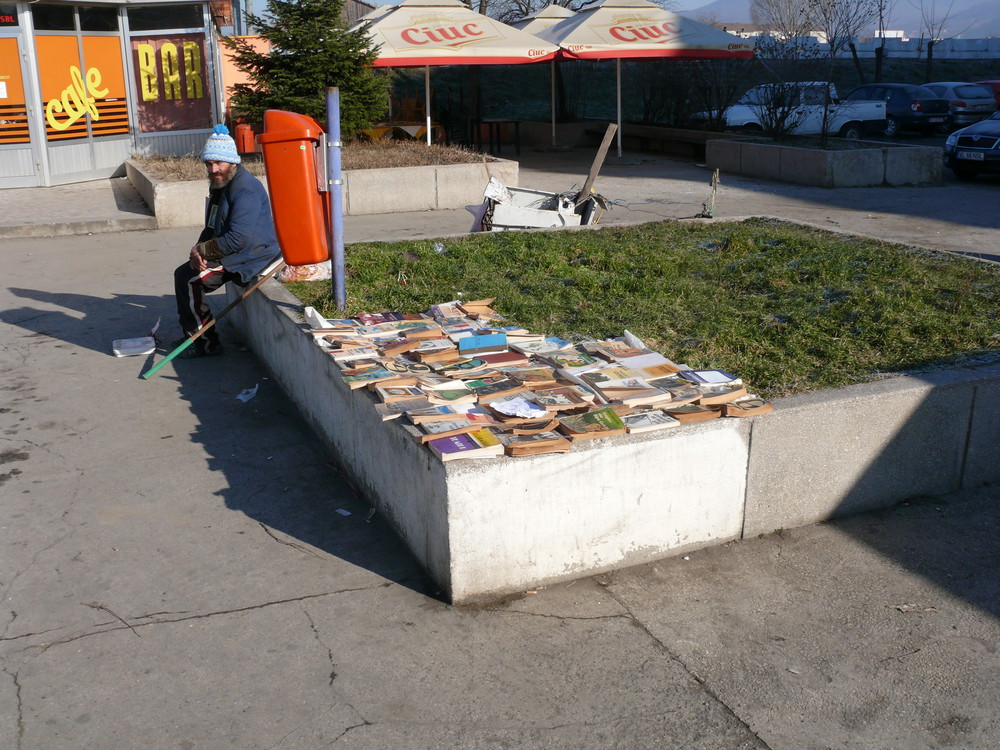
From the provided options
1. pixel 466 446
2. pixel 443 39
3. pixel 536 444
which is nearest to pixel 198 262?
pixel 466 446

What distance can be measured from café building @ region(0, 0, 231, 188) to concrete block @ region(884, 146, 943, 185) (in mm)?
12031

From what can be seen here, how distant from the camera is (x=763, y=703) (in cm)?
343

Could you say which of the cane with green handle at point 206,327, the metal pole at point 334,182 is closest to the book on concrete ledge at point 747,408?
the metal pole at point 334,182

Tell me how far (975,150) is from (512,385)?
15.5 meters

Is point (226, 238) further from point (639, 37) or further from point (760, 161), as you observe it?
point (639, 37)

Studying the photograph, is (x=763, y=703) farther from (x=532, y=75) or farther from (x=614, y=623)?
(x=532, y=75)

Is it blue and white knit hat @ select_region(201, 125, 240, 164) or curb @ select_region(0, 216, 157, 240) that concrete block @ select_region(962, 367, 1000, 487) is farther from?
curb @ select_region(0, 216, 157, 240)

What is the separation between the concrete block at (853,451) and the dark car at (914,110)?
2361 cm

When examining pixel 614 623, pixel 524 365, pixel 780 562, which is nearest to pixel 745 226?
pixel 524 365

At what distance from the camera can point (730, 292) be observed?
23.8 feet

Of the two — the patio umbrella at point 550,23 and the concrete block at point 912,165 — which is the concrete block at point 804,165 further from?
the patio umbrella at point 550,23

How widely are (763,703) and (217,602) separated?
2.17 m

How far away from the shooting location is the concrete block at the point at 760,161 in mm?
17484

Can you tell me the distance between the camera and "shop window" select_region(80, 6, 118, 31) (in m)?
17.2
